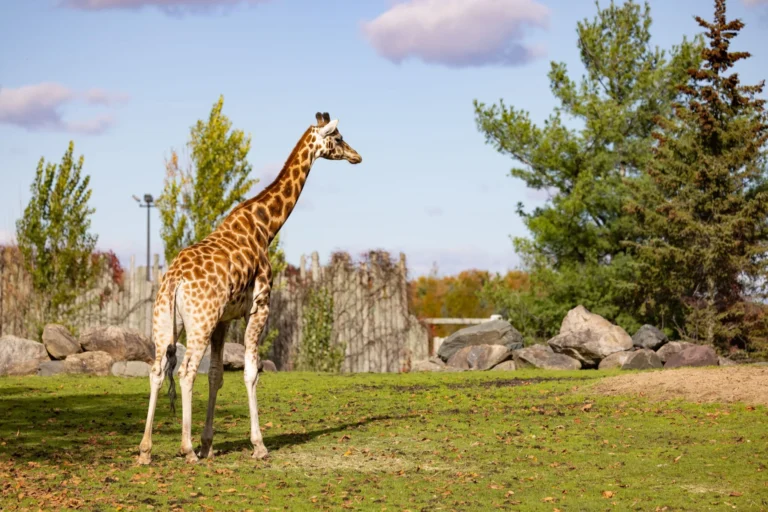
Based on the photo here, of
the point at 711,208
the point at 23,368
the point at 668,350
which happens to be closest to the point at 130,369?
the point at 23,368

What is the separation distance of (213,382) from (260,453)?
0.91m

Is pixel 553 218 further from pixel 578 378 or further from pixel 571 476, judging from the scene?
pixel 571 476

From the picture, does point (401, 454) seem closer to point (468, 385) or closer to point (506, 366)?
point (468, 385)

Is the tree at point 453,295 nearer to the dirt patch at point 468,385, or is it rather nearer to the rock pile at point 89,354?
the rock pile at point 89,354

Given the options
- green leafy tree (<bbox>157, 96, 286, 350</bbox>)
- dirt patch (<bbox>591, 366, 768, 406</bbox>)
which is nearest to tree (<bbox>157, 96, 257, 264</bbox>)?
green leafy tree (<bbox>157, 96, 286, 350</bbox>)

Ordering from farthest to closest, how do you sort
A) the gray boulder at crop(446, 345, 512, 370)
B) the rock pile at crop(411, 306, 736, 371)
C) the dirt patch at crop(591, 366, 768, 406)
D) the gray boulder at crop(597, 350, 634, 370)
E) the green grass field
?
1. the gray boulder at crop(446, 345, 512, 370)
2. the gray boulder at crop(597, 350, 634, 370)
3. the rock pile at crop(411, 306, 736, 371)
4. the dirt patch at crop(591, 366, 768, 406)
5. the green grass field

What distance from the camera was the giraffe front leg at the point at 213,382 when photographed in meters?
9.14

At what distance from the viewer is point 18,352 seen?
1977cm

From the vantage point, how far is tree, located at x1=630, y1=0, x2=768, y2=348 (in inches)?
936

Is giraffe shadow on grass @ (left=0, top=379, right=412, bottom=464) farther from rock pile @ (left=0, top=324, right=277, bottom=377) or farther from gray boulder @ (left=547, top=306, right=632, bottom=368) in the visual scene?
gray boulder @ (left=547, top=306, right=632, bottom=368)

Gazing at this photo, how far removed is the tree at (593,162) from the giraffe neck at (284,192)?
53.7 feet

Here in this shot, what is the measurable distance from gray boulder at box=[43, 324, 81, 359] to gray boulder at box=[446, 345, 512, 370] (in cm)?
837

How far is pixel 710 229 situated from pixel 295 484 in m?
18.0

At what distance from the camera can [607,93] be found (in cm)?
2852
